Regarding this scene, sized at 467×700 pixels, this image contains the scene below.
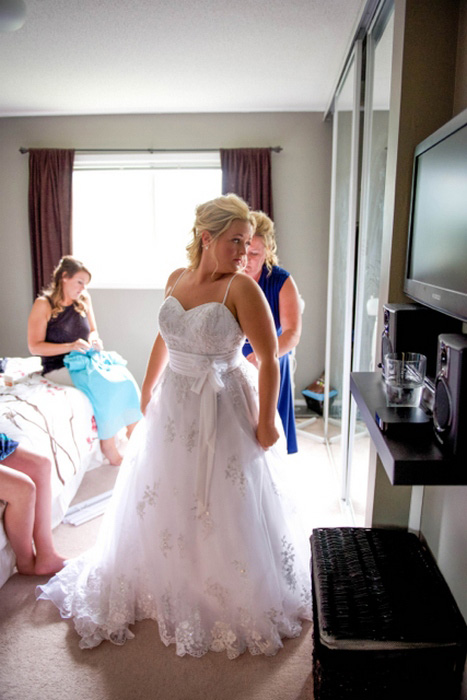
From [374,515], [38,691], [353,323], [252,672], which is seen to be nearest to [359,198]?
[353,323]

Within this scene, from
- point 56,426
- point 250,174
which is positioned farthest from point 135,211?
point 56,426

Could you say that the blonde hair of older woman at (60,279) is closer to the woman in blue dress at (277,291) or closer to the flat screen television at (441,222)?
the woman in blue dress at (277,291)

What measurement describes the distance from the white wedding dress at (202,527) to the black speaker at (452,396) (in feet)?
2.76

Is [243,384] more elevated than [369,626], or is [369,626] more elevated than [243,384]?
[243,384]

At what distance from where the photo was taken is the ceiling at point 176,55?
91.0 inches

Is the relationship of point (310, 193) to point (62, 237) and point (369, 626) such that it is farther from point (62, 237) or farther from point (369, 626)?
point (369, 626)

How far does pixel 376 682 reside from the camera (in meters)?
1.23

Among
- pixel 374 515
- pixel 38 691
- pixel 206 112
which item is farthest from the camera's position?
pixel 206 112

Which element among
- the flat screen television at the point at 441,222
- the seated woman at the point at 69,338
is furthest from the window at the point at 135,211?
the flat screen television at the point at 441,222

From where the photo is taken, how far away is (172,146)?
4.12 m

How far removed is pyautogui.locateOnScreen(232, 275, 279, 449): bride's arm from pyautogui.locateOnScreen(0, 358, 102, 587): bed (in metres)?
1.17

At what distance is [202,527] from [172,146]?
3405 millimetres

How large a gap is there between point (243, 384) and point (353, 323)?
3.25ft

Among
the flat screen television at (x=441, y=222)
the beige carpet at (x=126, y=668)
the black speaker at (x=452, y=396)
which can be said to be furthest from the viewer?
the beige carpet at (x=126, y=668)
